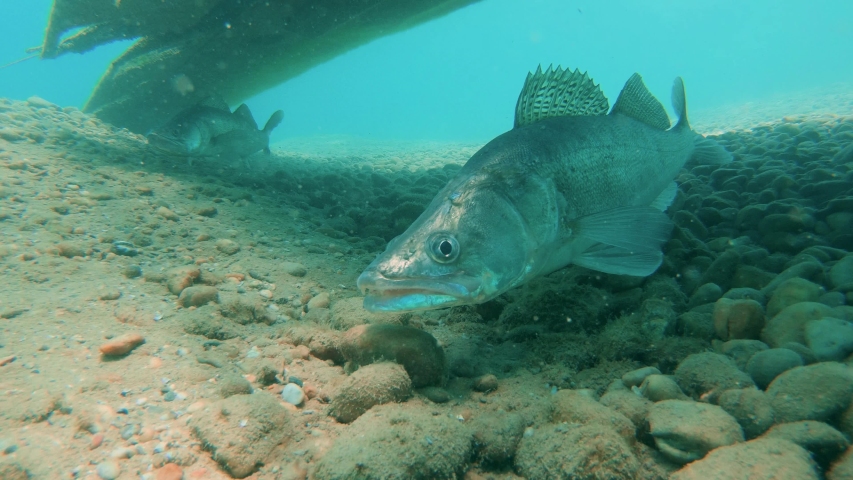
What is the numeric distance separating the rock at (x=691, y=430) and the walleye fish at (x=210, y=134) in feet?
28.9

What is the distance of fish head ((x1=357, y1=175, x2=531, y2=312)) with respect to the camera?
7.63ft

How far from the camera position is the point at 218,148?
9.28 meters

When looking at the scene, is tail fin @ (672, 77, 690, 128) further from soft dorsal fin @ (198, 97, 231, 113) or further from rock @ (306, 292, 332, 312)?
soft dorsal fin @ (198, 97, 231, 113)

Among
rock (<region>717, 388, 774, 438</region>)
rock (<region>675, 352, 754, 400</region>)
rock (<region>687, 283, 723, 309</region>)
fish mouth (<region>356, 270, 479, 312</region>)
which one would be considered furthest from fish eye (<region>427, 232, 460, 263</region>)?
rock (<region>687, 283, 723, 309</region>)

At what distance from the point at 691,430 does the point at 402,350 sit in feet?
4.90

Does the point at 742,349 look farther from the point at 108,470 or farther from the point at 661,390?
the point at 108,470

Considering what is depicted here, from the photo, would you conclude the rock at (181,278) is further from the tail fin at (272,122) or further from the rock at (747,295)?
the tail fin at (272,122)

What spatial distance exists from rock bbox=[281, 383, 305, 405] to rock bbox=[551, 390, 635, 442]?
4.64ft

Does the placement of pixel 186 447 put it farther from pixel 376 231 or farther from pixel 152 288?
pixel 376 231

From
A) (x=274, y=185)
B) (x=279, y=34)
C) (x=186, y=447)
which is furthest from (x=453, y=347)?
(x=279, y=34)

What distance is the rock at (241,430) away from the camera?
178cm

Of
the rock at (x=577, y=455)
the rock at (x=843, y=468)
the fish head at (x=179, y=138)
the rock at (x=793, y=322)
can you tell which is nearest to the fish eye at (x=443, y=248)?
the rock at (x=577, y=455)

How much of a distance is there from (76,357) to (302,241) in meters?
2.77

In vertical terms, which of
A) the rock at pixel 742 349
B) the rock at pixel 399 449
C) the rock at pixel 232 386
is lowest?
the rock at pixel 742 349
